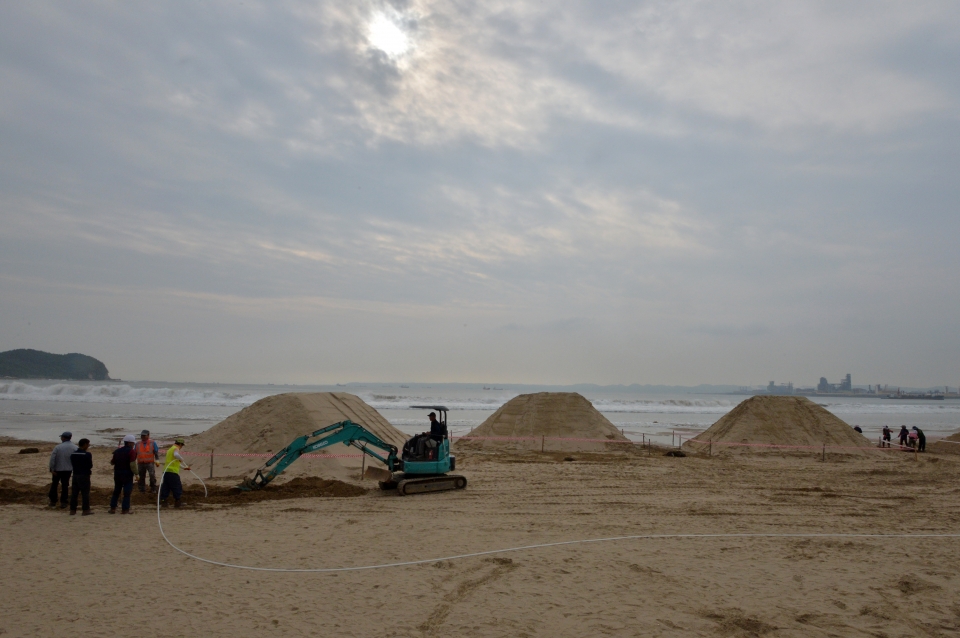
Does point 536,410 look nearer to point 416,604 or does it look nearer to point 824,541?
point 824,541

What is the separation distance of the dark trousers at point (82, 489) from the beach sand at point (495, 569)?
0.38m

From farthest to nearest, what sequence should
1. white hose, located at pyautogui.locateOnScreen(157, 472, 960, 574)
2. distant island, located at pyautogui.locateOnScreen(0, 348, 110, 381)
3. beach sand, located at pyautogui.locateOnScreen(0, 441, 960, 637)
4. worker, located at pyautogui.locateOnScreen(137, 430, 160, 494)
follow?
distant island, located at pyautogui.locateOnScreen(0, 348, 110, 381) → worker, located at pyautogui.locateOnScreen(137, 430, 160, 494) → white hose, located at pyautogui.locateOnScreen(157, 472, 960, 574) → beach sand, located at pyautogui.locateOnScreen(0, 441, 960, 637)

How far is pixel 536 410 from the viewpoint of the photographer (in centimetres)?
2881

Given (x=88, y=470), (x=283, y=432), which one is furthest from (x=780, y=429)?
(x=88, y=470)

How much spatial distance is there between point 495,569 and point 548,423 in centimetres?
2031

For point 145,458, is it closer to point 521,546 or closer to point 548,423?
point 521,546

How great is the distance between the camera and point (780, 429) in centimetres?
2645

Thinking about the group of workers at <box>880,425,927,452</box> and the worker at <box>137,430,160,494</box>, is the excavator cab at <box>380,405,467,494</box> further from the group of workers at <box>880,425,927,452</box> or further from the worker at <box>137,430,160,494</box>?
the group of workers at <box>880,425,927,452</box>

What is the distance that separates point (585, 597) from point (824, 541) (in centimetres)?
516

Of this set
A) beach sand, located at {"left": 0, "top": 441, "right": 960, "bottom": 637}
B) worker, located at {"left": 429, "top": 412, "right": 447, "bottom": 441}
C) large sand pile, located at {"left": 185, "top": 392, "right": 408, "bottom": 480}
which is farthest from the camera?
large sand pile, located at {"left": 185, "top": 392, "right": 408, "bottom": 480}

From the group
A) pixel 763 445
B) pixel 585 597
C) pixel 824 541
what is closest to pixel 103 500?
pixel 585 597

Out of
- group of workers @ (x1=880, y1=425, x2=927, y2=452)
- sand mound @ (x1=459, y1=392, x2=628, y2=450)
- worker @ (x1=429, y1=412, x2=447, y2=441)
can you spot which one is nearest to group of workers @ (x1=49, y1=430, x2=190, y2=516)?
worker @ (x1=429, y1=412, x2=447, y2=441)

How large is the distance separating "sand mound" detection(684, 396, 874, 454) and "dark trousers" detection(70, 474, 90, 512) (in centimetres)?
2287

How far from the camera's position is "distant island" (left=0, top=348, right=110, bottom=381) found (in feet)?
462
